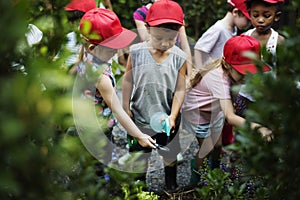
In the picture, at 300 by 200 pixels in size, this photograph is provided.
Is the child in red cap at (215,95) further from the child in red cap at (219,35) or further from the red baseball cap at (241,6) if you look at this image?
the red baseball cap at (241,6)

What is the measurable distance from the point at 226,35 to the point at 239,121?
1.22 metres

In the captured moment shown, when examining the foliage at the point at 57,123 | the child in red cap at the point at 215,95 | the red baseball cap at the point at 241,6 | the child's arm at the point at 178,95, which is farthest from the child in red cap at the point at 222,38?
the foliage at the point at 57,123

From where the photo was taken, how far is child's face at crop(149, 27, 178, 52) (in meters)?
3.38

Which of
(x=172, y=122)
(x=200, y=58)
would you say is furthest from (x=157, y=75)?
(x=200, y=58)

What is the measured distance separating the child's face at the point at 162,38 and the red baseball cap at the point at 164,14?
52mm

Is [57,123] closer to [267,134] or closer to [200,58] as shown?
[267,134]

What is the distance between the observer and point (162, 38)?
11.2 feet

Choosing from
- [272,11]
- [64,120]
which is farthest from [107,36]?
[64,120]

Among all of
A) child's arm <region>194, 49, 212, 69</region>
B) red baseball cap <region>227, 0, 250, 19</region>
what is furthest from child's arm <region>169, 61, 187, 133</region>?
red baseball cap <region>227, 0, 250, 19</region>

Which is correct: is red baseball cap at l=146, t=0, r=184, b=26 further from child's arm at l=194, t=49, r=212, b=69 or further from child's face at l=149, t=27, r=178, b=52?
child's arm at l=194, t=49, r=212, b=69

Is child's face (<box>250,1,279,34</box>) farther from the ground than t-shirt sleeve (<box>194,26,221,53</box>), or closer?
farther from the ground

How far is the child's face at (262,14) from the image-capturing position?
11.6 feet

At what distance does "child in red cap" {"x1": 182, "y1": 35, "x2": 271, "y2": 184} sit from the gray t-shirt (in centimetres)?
27

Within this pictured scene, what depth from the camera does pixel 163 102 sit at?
3463mm
